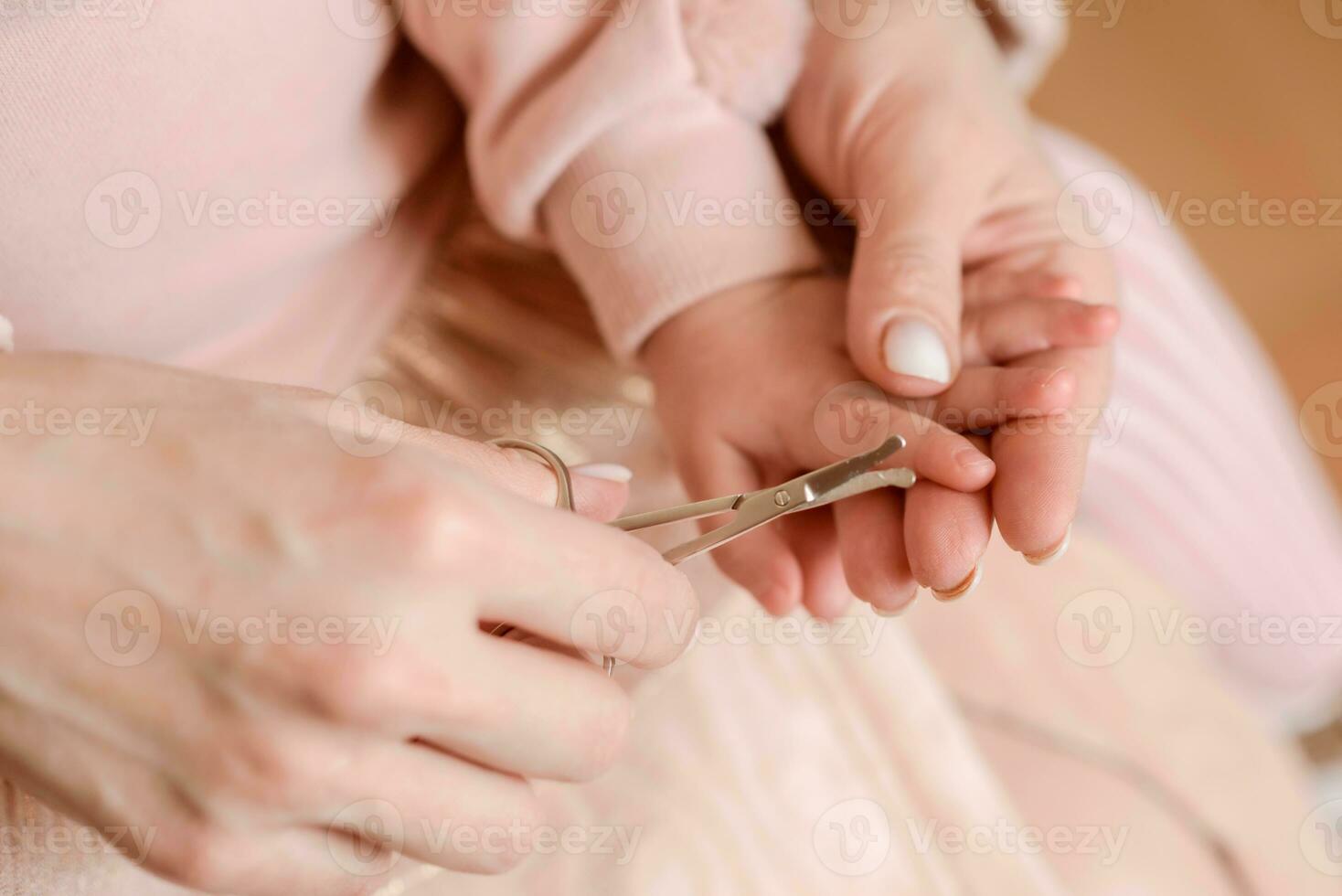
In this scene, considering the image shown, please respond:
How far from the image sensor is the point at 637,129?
63 centimetres

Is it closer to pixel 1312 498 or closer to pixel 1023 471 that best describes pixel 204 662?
pixel 1023 471

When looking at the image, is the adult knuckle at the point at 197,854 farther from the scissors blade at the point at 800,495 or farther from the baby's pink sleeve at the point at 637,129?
the baby's pink sleeve at the point at 637,129

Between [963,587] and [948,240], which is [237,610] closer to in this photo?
[963,587]

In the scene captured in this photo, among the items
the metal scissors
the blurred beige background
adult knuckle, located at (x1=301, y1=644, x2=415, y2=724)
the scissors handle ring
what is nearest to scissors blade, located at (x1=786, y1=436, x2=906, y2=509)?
the metal scissors

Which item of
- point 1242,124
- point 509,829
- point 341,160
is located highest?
point 341,160

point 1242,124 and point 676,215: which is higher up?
point 676,215

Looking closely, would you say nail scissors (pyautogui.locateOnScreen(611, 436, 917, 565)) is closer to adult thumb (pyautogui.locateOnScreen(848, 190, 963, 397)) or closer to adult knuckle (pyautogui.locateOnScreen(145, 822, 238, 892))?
adult thumb (pyautogui.locateOnScreen(848, 190, 963, 397))

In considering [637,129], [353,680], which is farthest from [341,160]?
[353,680]

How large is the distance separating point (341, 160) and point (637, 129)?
0.60 ft

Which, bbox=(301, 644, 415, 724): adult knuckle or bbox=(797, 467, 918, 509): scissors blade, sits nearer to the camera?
bbox=(301, 644, 415, 724): adult knuckle

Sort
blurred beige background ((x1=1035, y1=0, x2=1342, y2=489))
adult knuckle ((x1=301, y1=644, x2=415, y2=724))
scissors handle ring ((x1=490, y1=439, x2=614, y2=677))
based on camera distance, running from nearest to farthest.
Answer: adult knuckle ((x1=301, y1=644, x2=415, y2=724)) → scissors handle ring ((x1=490, y1=439, x2=614, y2=677)) → blurred beige background ((x1=1035, y1=0, x2=1342, y2=489))

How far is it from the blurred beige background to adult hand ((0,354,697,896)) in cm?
146

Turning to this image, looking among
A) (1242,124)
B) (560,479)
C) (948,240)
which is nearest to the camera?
(560,479)

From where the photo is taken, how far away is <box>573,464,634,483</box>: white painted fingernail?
1.63 ft
